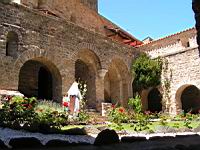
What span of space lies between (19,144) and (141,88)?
19409 millimetres

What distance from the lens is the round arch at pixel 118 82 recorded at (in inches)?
883

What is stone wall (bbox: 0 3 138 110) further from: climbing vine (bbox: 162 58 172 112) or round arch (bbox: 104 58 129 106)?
climbing vine (bbox: 162 58 172 112)

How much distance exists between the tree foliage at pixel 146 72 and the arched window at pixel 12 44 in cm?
960

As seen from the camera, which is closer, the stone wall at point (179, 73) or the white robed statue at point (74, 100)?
the white robed statue at point (74, 100)

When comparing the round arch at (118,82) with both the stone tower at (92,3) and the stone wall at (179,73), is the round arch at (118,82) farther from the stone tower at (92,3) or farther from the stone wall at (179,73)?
the stone tower at (92,3)

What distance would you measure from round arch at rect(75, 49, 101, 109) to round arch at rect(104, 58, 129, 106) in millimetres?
2050

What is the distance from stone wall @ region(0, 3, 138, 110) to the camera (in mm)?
14906

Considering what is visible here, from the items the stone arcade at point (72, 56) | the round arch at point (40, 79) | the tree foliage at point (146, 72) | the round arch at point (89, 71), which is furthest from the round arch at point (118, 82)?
the round arch at point (40, 79)

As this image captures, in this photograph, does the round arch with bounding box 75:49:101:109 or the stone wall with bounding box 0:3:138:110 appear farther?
the round arch with bounding box 75:49:101:109

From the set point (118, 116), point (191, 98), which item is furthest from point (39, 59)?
point (191, 98)

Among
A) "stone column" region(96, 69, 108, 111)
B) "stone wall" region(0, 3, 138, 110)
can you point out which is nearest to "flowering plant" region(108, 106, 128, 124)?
"stone wall" region(0, 3, 138, 110)

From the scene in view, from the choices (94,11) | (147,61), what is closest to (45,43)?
(147,61)

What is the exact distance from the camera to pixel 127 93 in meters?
22.3

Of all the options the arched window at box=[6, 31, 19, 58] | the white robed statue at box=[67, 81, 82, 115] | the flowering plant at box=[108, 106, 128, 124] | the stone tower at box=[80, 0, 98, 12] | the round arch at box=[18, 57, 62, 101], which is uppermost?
the stone tower at box=[80, 0, 98, 12]
